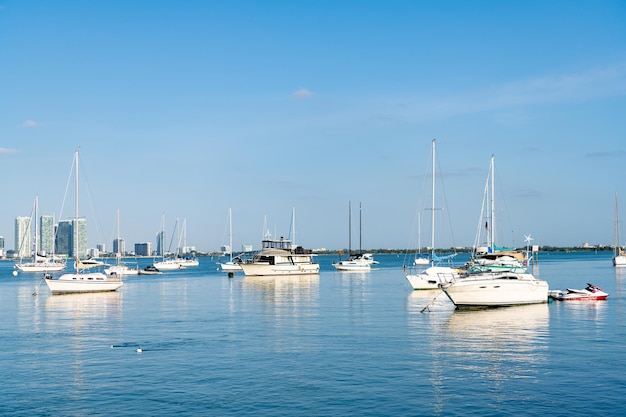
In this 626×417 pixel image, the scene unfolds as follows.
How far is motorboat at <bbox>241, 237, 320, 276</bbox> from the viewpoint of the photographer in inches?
5022

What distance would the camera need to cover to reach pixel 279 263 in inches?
5039

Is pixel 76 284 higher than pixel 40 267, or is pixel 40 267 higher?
pixel 76 284

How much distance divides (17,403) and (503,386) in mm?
18220

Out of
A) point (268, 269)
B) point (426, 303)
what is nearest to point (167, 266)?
point (268, 269)

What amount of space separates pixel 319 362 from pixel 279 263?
96.5 metres

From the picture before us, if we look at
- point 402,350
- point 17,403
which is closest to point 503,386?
point 402,350

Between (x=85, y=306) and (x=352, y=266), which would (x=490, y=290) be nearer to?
(x=85, y=306)

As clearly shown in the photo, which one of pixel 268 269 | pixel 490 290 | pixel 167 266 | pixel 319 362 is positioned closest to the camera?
pixel 319 362

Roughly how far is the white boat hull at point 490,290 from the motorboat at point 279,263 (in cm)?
7480

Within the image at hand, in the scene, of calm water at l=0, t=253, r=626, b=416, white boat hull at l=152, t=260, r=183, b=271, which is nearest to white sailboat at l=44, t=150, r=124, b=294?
calm water at l=0, t=253, r=626, b=416

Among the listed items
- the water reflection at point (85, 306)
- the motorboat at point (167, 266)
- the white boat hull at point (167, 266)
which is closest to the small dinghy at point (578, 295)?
the water reflection at point (85, 306)

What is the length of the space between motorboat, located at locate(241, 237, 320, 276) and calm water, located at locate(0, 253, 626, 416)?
70.6 metres

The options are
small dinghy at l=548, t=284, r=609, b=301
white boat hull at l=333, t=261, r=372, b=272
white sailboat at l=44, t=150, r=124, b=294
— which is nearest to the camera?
small dinghy at l=548, t=284, r=609, b=301

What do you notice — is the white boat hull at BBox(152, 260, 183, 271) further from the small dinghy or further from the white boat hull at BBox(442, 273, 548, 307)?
the white boat hull at BBox(442, 273, 548, 307)
